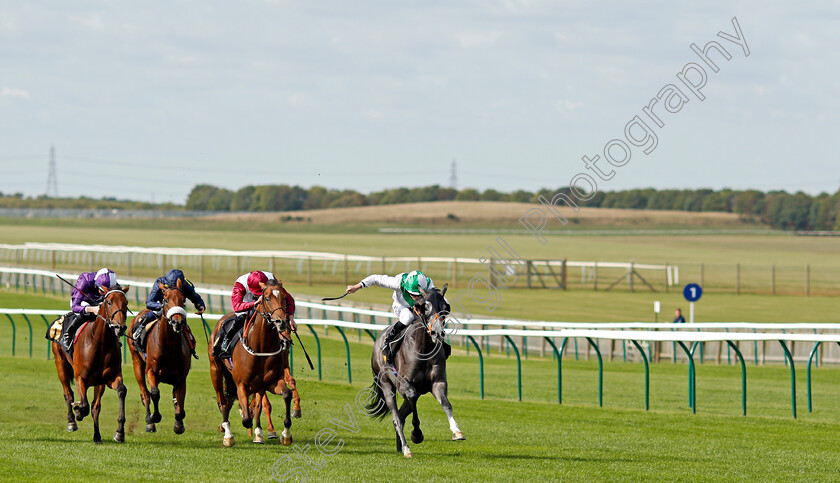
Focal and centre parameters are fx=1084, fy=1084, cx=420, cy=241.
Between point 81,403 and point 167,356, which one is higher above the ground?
Result: point 167,356

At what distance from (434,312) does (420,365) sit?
561mm

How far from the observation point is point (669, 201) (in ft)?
368

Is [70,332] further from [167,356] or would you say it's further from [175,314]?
[175,314]

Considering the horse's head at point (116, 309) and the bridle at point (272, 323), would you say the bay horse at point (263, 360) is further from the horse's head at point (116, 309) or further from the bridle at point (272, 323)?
the horse's head at point (116, 309)

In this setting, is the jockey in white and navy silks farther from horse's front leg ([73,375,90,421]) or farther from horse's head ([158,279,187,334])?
horse's front leg ([73,375,90,421])

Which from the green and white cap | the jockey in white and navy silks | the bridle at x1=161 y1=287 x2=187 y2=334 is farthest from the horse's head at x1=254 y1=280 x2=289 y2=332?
the green and white cap

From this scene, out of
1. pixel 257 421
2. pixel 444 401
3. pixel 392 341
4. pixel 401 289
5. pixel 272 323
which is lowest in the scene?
pixel 257 421

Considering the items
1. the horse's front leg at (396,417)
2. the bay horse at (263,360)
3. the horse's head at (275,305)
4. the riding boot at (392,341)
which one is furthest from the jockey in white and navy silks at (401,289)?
the bay horse at (263,360)

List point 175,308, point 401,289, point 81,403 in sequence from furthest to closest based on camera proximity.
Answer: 1. point 81,403
2. point 175,308
3. point 401,289

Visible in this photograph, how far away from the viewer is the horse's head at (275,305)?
8.80m

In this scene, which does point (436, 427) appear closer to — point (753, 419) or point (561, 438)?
point (561, 438)

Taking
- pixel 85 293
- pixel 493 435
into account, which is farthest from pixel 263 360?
pixel 493 435

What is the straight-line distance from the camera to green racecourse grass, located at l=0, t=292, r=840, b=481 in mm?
8336

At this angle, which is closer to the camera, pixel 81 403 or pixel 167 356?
pixel 167 356
